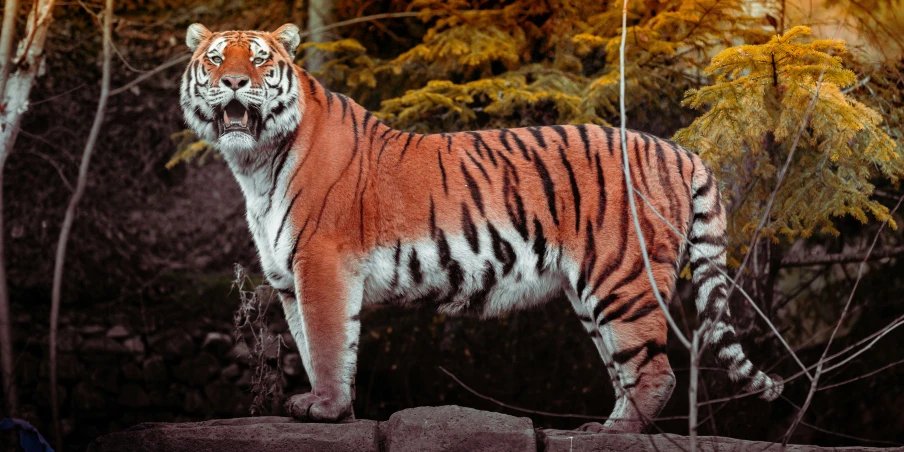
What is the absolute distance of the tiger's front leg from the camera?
4.03 metres

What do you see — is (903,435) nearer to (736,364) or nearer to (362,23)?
(736,364)

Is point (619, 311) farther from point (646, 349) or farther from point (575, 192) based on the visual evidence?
point (575, 192)

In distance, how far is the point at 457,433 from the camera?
381cm

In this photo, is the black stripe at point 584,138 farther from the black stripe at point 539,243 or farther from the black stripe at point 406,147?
the black stripe at point 406,147

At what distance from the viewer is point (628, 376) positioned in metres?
4.04

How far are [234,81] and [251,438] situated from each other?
160 cm

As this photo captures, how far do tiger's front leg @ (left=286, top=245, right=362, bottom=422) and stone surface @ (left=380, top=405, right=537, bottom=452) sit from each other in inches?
11.4

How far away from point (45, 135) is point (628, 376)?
7.31 metres

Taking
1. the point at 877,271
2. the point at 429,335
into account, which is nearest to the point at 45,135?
the point at 429,335

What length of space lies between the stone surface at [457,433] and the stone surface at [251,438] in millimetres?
129

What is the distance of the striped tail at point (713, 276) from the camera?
3.99m

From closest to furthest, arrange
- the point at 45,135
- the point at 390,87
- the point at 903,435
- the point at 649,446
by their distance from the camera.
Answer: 1. the point at 649,446
2. the point at 390,87
3. the point at 903,435
4. the point at 45,135

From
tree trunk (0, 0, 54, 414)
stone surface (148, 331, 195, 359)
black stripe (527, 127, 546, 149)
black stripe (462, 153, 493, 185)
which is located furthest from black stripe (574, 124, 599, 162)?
stone surface (148, 331, 195, 359)

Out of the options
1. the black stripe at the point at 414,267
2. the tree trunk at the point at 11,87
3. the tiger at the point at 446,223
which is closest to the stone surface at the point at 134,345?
the tree trunk at the point at 11,87
